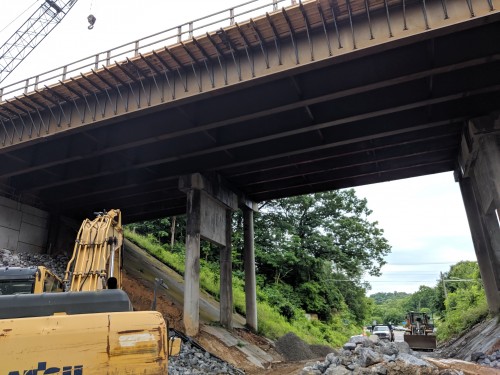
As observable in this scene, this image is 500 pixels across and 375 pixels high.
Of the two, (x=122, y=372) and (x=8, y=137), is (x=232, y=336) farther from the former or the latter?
(x=122, y=372)

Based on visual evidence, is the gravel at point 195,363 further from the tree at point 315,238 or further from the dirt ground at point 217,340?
the tree at point 315,238

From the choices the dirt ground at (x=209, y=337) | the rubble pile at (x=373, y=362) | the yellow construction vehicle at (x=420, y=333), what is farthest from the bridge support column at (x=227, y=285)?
the rubble pile at (x=373, y=362)

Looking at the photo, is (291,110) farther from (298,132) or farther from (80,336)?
(80,336)

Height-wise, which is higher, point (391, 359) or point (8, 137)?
point (8, 137)

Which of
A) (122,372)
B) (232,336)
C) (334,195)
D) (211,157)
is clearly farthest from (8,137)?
(334,195)

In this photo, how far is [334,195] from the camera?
3709cm

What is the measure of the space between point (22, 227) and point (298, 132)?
52.9 ft

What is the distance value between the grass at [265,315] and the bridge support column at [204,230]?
396 centimetres

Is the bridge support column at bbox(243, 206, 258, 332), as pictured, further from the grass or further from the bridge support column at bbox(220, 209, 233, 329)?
the bridge support column at bbox(220, 209, 233, 329)

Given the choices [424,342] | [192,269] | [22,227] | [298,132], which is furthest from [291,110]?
[22,227]

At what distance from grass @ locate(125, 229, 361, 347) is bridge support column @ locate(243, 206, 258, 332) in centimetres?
85

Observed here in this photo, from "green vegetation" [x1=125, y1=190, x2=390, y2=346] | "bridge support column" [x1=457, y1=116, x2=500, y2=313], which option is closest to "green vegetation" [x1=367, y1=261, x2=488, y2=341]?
"bridge support column" [x1=457, y1=116, x2=500, y2=313]

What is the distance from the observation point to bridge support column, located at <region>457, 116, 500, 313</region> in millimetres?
13414

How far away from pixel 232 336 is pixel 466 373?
11551mm
